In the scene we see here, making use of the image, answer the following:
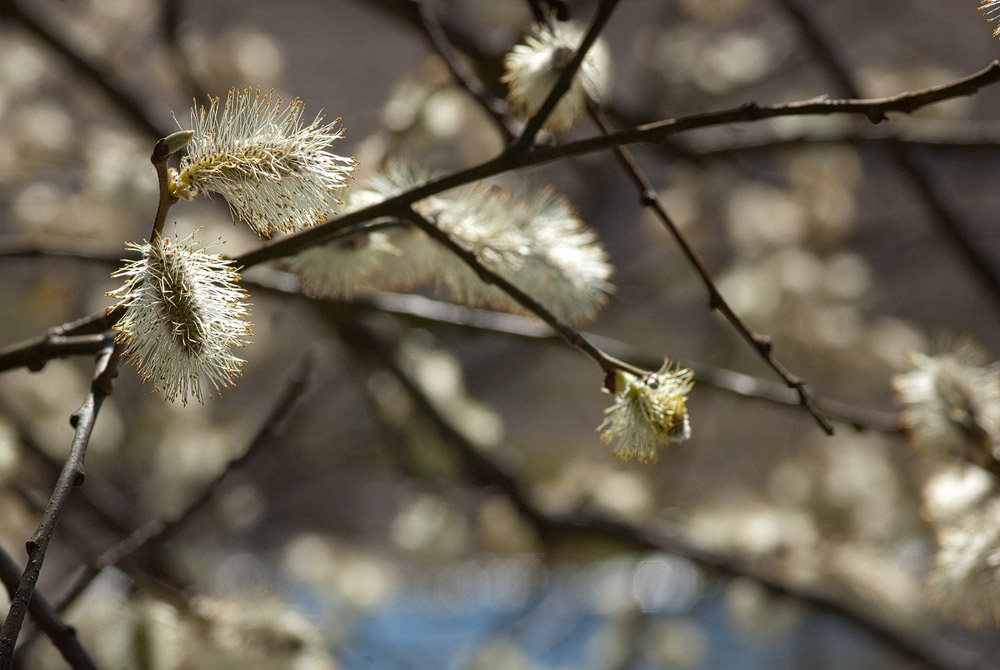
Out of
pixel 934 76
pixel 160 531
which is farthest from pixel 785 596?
pixel 934 76

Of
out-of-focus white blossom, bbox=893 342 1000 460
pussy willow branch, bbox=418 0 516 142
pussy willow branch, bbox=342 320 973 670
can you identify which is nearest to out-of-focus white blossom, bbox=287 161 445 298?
pussy willow branch, bbox=418 0 516 142

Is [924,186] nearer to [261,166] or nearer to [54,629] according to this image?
[261,166]

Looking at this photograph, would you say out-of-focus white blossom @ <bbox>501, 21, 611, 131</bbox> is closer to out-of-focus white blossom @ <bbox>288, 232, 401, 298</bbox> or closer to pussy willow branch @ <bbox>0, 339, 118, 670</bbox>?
out-of-focus white blossom @ <bbox>288, 232, 401, 298</bbox>

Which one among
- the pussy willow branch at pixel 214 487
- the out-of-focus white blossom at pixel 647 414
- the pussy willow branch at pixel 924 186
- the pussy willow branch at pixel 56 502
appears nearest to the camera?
the pussy willow branch at pixel 56 502

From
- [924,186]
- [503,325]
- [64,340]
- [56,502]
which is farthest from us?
[924,186]

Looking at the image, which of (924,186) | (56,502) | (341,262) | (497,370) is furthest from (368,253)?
(497,370)

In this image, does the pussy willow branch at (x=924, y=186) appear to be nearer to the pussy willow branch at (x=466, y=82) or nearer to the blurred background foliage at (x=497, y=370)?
the blurred background foliage at (x=497, y=370)

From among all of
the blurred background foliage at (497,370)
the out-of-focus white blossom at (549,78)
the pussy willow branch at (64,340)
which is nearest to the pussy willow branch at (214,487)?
the blurred background foliage at (497,370)
